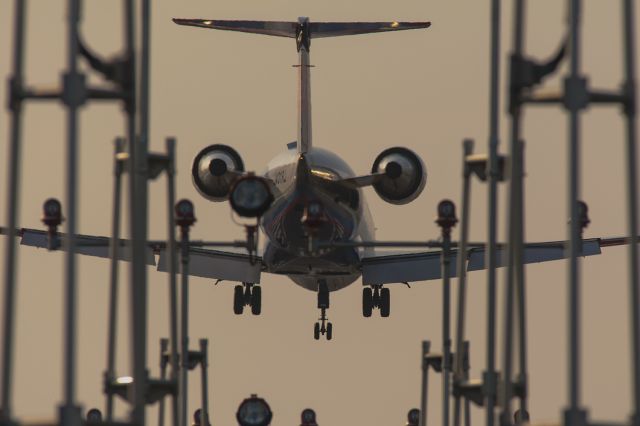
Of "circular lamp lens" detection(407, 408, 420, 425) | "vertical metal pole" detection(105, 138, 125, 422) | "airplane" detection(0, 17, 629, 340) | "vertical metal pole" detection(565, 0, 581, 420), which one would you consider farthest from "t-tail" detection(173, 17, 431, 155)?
"vertical metal pole" detection(565, 0, 581, 420)

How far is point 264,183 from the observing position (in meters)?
62.9

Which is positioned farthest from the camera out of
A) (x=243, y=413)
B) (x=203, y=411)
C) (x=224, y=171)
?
(x=224, y=171)

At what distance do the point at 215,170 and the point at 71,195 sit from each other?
198 feet

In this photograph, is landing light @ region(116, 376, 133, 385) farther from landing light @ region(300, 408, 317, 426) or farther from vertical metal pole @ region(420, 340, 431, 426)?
vertical metal pole @ region(420, 340, 431, 426)

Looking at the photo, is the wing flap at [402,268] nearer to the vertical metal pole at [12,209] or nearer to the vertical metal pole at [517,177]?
the vertical metal pole at [517,177]

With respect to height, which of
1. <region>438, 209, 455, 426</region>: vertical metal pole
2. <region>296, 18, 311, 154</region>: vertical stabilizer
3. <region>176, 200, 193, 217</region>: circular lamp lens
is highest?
<region>296, 18, 311, 154</region>: vertical stabilizer

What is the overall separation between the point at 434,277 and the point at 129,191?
73383 mm

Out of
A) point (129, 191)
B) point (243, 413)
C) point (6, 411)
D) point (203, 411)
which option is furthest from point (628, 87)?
point (203, 411)

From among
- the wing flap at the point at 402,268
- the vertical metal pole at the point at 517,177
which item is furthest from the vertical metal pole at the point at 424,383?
the wing flap at the point at 402,268

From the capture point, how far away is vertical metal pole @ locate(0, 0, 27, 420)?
39938mm

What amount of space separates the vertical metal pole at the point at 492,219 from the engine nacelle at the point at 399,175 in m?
47.7

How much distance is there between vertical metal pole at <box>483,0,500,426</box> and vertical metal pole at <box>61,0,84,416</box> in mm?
13145

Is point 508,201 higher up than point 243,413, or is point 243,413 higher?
point 508,201

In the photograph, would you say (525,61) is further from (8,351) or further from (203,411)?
(203,411)
